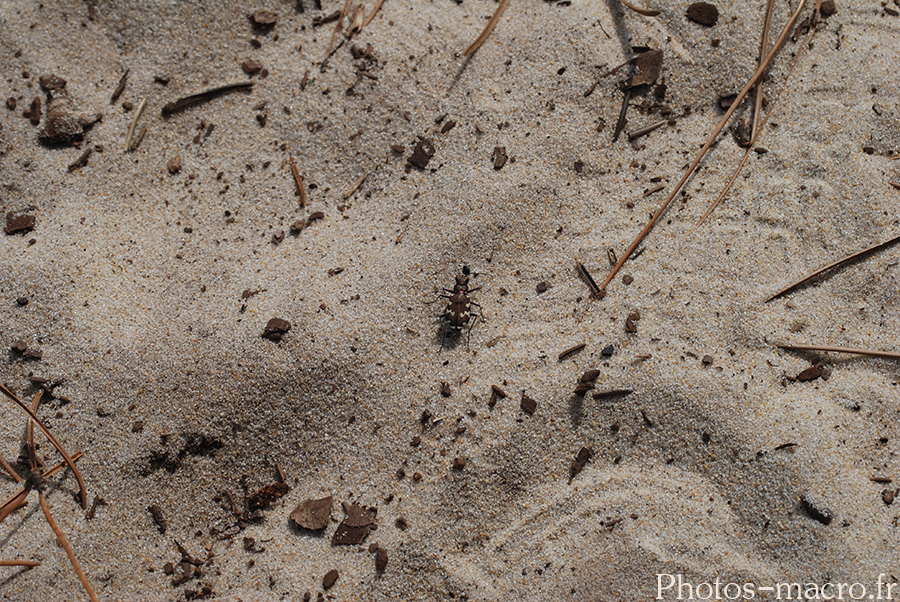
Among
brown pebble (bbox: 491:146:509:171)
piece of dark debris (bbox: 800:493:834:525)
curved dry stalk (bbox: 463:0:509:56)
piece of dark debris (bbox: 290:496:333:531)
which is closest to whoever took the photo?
piece of dark debris (bbox: 800:493:834:525)

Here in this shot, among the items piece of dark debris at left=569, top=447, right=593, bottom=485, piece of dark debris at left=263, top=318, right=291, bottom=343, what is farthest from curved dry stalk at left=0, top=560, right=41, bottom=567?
piece of dark debris at left=569, top=447, right=593, bottom=485

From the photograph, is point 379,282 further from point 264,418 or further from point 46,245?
point 46,245

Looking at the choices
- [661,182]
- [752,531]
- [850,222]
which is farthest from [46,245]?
[850,222]

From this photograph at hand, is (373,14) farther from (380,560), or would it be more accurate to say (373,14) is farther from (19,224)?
(380,560)

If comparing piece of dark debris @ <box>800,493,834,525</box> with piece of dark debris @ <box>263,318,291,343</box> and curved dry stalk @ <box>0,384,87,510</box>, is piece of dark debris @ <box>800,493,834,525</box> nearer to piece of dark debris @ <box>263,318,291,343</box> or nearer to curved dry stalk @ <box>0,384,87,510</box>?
piece of dark debris @ <box>263,318,291,343</box>

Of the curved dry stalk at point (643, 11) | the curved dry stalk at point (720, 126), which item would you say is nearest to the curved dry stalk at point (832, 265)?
the curved dry stalk at point (720, 126)
